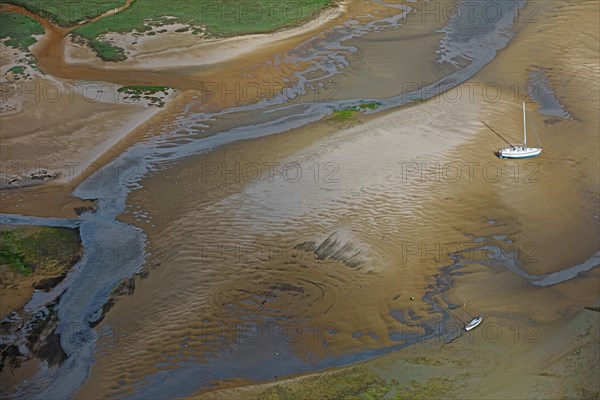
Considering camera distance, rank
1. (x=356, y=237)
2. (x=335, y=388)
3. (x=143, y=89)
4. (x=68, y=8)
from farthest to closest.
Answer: (x=68, y=8) < (x=143, y=89) < (x=356, y=237) < (x=335, y=388)

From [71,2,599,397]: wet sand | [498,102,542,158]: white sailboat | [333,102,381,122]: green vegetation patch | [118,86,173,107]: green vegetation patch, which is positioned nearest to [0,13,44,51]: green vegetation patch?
[118,86,173,107]: green vegetation patch

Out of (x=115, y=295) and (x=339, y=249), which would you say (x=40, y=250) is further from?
(x=339, y=249)

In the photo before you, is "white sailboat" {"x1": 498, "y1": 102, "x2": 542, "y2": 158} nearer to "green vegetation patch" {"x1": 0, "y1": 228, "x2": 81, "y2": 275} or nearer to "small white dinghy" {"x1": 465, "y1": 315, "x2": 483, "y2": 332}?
"small white dinghy" {"x1": 465, "y1": 315, "x2": 483, "y2": 332}

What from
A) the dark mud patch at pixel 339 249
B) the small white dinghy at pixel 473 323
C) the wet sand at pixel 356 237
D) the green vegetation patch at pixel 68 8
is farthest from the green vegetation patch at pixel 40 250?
the green vegetation patch at pixel 68 8

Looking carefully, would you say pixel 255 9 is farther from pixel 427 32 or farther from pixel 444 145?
pixel 444 145

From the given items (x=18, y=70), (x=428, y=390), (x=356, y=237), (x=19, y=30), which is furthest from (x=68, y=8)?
(x=428, y=390)

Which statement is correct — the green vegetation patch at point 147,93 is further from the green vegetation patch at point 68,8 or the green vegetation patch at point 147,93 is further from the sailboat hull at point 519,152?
the sailboat hull at point 519,152
